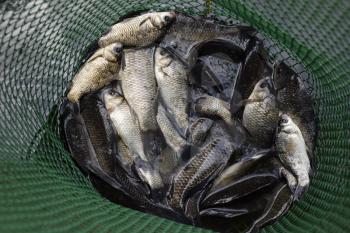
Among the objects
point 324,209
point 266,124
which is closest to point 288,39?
point 266,124

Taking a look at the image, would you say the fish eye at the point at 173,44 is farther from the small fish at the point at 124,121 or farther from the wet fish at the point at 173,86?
the small fish at the point at 124,121

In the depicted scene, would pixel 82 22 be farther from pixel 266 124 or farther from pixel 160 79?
pixel 266 124

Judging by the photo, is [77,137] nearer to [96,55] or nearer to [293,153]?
[96,55]

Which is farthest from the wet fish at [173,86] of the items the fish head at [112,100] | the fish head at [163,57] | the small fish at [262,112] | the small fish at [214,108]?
the small fish at [262,112]

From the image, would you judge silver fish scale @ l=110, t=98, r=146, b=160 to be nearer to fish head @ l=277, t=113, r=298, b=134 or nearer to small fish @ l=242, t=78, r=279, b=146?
small fish @ l=242, t=78, r=279, b=146

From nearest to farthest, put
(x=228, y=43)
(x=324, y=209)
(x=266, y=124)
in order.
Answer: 1. (x=324, y=209)
2. (x=266, y=124)
3. (x=228, y=43)

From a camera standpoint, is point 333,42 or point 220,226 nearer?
point 220,226
